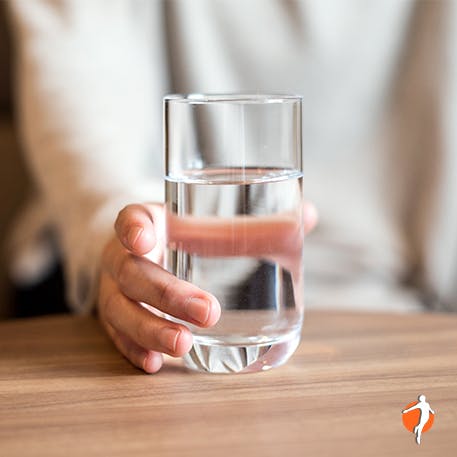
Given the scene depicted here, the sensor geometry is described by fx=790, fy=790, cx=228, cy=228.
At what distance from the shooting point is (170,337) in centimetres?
51

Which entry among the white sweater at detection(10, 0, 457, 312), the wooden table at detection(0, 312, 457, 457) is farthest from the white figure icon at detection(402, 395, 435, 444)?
the white sweater at detection(10, 0, 457, 312)

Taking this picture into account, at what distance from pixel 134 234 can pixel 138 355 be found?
8 cm

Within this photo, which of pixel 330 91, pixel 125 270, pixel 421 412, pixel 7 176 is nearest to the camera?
pixel 421 412

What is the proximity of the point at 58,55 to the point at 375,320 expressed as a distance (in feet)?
1.89

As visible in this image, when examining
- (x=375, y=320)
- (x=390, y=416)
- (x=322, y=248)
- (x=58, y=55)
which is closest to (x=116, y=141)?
(x=58, y=55)

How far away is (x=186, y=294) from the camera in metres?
0.50

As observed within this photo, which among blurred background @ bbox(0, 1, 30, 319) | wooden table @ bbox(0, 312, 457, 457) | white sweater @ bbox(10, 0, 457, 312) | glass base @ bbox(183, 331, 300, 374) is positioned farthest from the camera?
blurred background @ bbox(0, 1, 30, 319)

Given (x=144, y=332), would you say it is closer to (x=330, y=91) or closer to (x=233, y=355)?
(x=233, y=355)

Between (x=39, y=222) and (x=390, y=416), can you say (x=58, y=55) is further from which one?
(x=390, y=416)

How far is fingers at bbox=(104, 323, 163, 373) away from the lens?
1.75ft

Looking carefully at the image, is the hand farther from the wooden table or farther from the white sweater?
the white sweater

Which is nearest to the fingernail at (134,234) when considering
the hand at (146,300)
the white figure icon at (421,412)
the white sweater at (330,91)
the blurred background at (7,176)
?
the hand at (146,300)

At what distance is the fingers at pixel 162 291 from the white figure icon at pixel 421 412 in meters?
0.13

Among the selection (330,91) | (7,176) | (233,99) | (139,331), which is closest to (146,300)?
(139,331)
